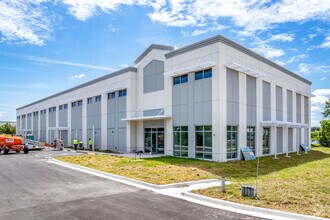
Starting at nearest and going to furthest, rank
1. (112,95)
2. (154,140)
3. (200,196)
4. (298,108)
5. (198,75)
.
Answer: (200,196) → (198,75) → (154,140) → (112,95) → (298,108)

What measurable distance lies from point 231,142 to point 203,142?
223 centimetres

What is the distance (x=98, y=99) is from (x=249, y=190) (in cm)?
2865

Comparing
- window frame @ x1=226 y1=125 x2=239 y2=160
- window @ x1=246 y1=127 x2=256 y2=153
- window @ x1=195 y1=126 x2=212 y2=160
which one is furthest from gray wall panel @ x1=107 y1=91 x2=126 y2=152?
window @ x1=246 y1=127 x2=256 y2=153

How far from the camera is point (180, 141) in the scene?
2327cm

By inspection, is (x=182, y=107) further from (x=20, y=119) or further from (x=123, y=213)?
(x=20, y=119)

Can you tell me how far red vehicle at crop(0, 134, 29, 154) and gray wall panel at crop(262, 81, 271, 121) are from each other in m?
26.5

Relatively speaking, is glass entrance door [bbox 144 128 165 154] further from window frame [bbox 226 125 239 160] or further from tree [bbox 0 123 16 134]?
tree [bbox 0 123 16 134]

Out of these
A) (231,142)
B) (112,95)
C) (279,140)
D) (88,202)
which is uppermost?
(112,95)

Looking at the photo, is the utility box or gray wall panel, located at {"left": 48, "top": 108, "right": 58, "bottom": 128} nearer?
the utility box

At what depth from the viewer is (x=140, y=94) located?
1147 inches

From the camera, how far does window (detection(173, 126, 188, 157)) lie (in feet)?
74.7

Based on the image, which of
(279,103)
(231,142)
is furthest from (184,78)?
(279,103)

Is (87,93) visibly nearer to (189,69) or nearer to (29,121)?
(189,69)

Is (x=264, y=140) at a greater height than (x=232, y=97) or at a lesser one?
lesser
